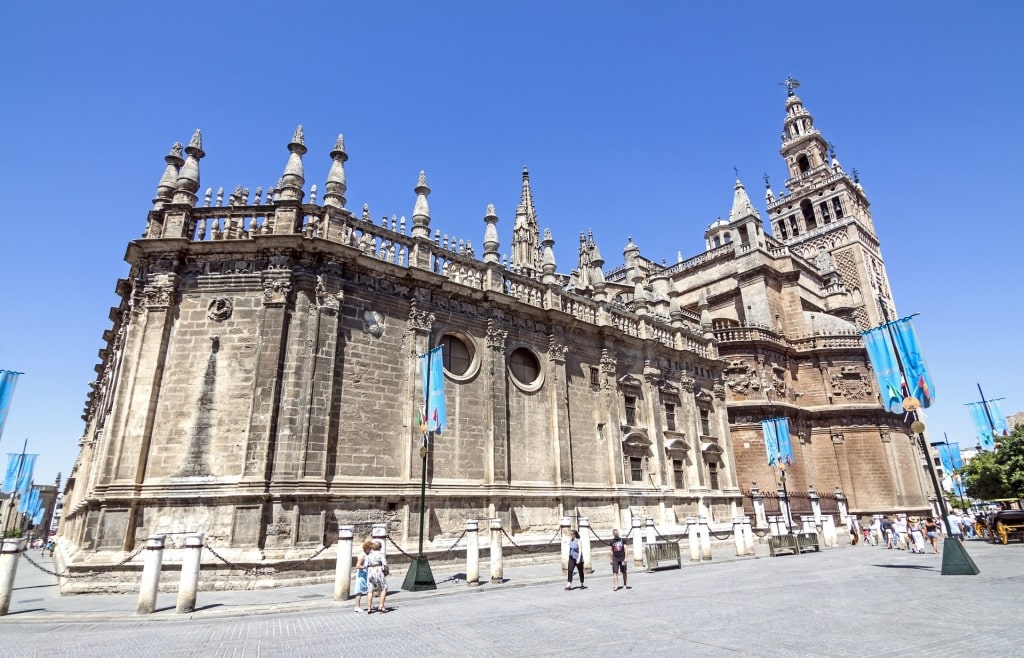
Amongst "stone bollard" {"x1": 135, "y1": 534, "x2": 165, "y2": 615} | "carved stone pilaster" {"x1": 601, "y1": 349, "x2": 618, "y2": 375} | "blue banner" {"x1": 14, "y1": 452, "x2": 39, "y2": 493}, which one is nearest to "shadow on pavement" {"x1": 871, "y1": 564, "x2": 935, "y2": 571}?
"carved stone pilaster" {"x1": 601, "y1": 349, "x2": 618, "y2": 375}

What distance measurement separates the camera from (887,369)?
17.5 m

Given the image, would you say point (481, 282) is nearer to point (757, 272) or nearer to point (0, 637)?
point (0, 637)

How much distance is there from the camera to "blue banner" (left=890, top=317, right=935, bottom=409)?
16.4 meters

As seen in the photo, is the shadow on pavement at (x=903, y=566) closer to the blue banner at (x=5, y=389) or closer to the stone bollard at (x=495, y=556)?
the stone bollard at (x=495, y=556)

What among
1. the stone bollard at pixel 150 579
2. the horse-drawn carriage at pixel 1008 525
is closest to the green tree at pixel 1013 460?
the horse-drawn carriage at pixel 1008 525

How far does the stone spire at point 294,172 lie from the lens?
687 inches

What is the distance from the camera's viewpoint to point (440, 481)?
1791 centimetres

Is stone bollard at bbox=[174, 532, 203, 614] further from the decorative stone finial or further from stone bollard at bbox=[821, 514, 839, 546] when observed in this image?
stone bollard at bbox=[821, 514, 839, 546]

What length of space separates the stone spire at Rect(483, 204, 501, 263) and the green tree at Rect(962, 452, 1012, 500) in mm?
30051

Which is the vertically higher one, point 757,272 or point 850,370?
point 757,272

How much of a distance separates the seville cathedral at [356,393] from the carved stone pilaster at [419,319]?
0.08 m

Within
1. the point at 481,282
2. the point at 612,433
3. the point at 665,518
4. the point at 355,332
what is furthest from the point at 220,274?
the point at 665,518

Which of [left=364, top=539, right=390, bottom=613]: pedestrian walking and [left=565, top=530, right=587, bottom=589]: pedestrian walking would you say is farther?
[left=565, top=530, right=587, bottom=589]: pedestrian walking

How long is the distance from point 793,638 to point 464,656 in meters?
4.43
